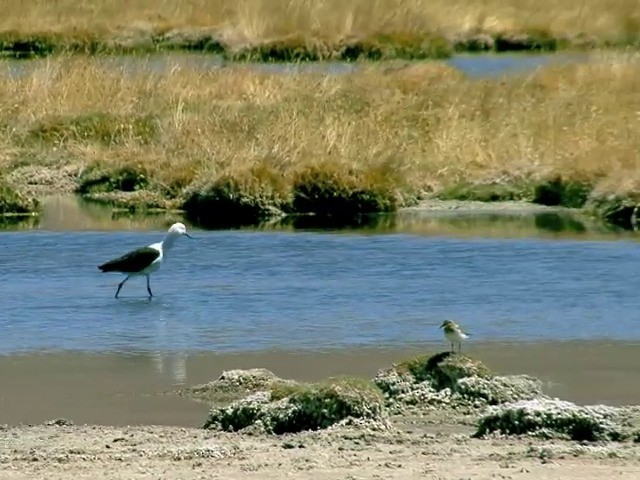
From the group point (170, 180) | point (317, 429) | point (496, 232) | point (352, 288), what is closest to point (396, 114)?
point (170, 180)

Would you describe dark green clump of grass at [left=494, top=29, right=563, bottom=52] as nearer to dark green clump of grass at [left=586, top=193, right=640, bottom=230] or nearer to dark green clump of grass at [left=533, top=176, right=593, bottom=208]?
dark green clump of grass at [left=533, top=176, right=593, bottom=208]

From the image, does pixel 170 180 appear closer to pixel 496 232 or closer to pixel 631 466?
pixel 496 232

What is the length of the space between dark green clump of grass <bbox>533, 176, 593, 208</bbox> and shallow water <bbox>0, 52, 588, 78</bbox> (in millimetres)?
9715

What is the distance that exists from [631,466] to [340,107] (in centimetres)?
1806

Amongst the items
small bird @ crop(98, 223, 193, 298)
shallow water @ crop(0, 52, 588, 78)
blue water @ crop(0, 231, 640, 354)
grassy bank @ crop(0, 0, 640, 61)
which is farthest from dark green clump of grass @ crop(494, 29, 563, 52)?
small bird @ crop(98, 223, 193, 298)

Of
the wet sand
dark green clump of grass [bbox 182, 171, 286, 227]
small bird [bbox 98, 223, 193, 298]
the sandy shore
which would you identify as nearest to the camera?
the sandy shore

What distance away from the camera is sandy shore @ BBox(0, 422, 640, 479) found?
800 centimetres

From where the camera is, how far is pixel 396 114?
25.5 metres

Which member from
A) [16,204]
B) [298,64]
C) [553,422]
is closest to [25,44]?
[298,64]

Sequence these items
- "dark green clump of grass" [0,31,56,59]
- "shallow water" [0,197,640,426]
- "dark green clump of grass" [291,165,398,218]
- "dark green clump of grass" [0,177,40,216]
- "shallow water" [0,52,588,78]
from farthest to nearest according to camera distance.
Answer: "dark green clump of grass" [0,31,56,59] → "shallow water" [0,52,588,78] → "dark green clump of grass" [0,177,40,216] → "dark green clump of grass" [291,165,398,218] → "shallow water" [0,197,640,426]

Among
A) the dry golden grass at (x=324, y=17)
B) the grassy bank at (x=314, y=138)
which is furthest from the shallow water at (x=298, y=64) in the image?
the dry golden grass at (x=324, y=17)

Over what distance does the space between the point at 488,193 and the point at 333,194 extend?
6.89 feet

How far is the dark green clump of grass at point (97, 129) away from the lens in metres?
24.6

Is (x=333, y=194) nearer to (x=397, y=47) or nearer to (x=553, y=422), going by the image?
(x=553, y=422)
